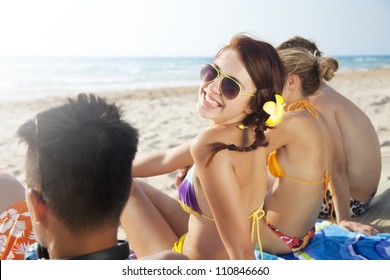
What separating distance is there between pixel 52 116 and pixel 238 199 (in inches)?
37.6

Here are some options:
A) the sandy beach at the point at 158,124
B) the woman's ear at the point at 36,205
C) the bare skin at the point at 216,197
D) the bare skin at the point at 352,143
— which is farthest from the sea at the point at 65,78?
the woman's ear at the point at 36,205

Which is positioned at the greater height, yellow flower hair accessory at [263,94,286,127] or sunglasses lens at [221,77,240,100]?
sunglasses lens at [221,77,240,100]

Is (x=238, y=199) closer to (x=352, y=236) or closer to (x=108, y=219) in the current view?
(x=108, y=219)

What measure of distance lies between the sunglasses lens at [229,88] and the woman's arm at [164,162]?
2.67 feet

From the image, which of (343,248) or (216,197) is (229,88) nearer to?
(216,197)

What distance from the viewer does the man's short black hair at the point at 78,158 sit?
1.39 m

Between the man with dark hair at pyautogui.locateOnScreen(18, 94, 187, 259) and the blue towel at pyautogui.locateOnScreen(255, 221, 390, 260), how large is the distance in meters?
1.42

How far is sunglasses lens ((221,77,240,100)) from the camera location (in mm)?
2264

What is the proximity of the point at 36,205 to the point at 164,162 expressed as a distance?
5.59ft

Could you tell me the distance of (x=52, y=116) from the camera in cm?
140

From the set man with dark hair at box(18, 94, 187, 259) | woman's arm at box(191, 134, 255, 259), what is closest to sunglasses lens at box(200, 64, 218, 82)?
woman's arm at box(191, 134, 255, 259)

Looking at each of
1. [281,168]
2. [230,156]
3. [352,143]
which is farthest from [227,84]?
[352,143]

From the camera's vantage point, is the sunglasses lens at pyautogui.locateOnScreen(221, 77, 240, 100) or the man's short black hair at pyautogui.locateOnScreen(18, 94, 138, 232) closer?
the man's short black hair at pyautogui.locateOnScreen(18, 94, 138, 232)

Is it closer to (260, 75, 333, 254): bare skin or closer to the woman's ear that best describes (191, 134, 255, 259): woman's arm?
(260, 75, 333, 254): bare skin
